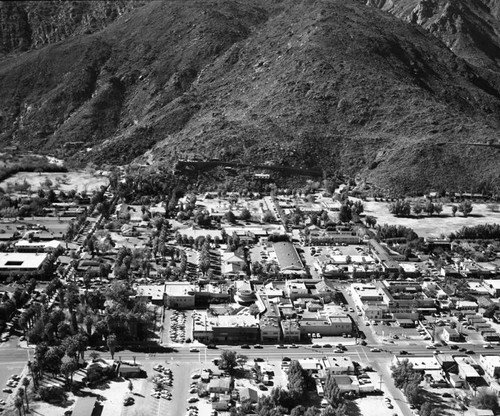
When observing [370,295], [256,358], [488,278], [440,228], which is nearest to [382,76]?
[440,228]

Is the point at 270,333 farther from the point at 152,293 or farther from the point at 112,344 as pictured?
the point at 152,293

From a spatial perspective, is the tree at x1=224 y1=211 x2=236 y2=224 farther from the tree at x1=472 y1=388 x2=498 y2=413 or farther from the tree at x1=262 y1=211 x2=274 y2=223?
the tree at x1=472 y1=388 x2=498 y2=413

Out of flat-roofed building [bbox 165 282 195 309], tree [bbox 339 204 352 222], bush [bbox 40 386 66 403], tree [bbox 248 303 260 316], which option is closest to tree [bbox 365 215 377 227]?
tree [bbox 339 204 352 222]

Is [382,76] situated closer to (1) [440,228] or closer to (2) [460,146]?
(2) [460,146]

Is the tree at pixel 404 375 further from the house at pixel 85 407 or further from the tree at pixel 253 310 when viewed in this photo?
the house at pixel 85 407

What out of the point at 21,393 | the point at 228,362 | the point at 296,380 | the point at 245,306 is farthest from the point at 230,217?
the point at 21,393

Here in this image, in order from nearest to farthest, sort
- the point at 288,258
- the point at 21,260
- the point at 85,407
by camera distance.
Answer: the point at 85,407 < the point at 21,260 < the point at 288,258

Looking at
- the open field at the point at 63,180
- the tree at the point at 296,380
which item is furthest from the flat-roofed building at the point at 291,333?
the open field at the point at 63,180
